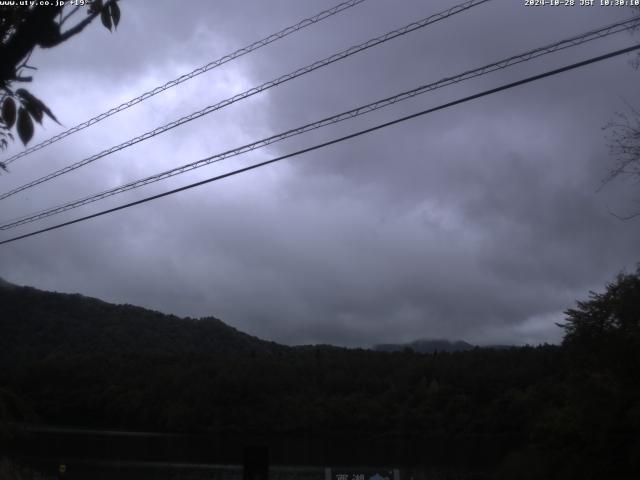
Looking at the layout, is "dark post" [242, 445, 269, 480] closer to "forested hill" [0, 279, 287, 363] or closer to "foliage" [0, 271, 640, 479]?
"foliage" [0, 271, 640, 479]

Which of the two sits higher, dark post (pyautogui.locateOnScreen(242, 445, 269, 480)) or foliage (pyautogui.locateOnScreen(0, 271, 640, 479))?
foliage (pyautogui.locateOnScreen(0, 271, 640, 479))

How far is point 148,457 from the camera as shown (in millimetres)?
37531

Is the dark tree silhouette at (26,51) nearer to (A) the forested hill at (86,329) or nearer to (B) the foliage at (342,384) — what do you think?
(B) the foliage at (342,384)

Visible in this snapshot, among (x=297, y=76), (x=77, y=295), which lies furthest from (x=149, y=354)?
(x=297, y=76)

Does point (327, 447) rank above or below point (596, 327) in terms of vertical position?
below

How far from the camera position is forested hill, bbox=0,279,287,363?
3822 centimetres

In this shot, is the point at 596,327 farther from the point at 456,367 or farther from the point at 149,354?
the point at 149,354

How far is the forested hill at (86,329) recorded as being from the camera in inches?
1505

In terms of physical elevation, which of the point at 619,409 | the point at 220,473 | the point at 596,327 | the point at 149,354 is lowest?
the point at 220,473

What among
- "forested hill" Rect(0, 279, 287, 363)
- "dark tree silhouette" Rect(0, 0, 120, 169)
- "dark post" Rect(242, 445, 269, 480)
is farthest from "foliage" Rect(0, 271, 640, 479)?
"dark tree silhouette" Rect(0, 0, 120, 169)

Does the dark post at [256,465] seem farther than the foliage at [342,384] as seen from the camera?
No

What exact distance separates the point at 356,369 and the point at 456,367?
38.1ft

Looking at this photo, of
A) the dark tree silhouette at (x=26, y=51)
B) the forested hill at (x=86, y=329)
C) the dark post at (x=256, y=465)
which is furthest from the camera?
the forested hill at (x=86, y=329)

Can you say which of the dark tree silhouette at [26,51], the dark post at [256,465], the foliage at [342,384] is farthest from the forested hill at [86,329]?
the dark tree silhouette at [26,51]
